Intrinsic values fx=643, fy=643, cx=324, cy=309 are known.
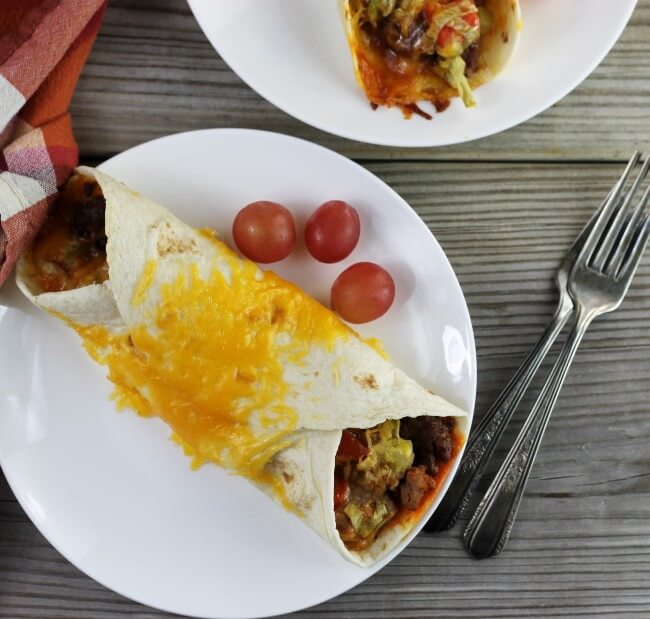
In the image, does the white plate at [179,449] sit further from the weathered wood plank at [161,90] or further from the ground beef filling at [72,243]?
the weathered wood plank at [161,90]

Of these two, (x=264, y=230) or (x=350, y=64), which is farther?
(x=350, y=64)

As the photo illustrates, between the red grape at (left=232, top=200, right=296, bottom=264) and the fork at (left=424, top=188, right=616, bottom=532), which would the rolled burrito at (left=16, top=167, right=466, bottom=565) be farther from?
the fork at (left=424, top=188, right=616, bottom=532)

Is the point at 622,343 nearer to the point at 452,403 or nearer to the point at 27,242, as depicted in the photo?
the point at 452,403

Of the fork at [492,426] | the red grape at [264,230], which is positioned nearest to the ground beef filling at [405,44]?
the red grape at [264,230]

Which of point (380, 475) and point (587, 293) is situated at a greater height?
point (587, 293)

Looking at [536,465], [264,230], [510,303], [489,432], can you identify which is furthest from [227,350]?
[536,465]

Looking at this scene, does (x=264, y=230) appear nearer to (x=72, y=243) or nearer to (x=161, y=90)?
(x=72, y=243)
